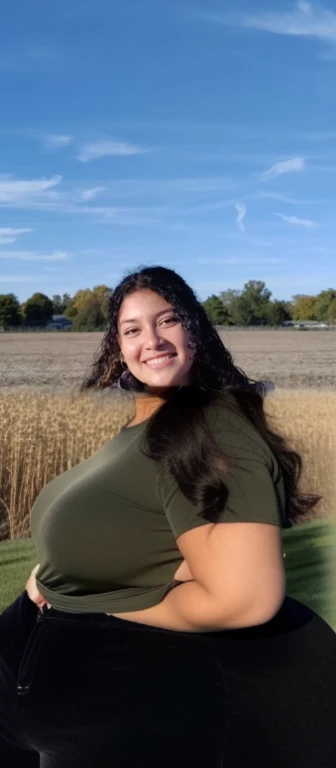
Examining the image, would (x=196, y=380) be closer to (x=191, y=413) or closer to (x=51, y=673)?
(x=191, y=413)

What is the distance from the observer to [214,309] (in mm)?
2021

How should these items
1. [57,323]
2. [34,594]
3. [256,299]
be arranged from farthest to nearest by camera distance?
[57,323] → [256,299] → [34,594]

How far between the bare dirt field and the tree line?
349 centimetres

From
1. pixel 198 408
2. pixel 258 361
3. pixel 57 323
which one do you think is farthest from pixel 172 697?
pixel 258 361

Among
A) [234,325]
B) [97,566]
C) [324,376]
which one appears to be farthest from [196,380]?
[324,376]

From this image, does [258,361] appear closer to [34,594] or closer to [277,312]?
[277,312]

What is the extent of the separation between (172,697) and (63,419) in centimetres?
596

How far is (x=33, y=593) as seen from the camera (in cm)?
137

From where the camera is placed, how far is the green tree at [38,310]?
345 cm

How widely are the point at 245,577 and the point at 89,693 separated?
0.28 meters

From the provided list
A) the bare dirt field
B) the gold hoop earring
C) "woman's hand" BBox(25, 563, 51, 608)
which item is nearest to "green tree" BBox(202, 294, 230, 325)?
the gold hoop earring

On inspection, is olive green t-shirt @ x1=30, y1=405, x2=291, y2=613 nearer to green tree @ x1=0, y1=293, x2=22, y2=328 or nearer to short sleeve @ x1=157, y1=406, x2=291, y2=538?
short sleeve @ x1=157, y1=406, x2=291, y2=538

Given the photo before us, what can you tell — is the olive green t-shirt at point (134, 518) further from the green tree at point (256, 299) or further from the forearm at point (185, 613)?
the green tree at point (256, 299)

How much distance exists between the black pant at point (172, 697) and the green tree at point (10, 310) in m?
2.19
